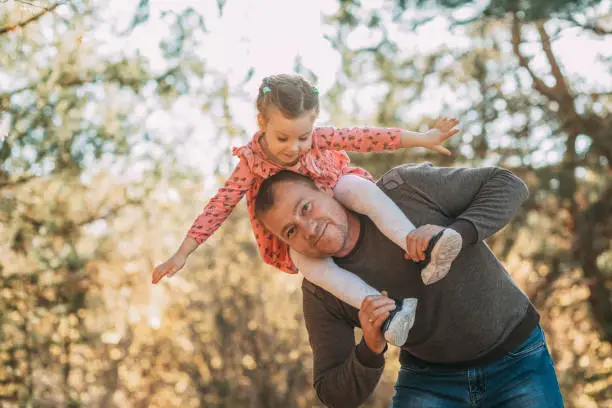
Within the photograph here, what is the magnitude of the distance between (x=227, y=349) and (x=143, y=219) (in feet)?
8.21

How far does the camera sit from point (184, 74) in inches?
219

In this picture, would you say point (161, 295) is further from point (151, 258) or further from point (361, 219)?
point (361, 219)

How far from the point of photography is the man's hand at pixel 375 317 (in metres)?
2.00

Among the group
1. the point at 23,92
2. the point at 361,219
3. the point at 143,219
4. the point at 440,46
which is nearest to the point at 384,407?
the point at 143,219

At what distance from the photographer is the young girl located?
221 centimetres

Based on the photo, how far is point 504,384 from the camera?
85.6 inches

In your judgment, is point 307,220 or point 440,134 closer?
point 307,220

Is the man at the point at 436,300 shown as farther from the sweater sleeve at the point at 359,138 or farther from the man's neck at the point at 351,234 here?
the sweater sleeve at the point at 359,138

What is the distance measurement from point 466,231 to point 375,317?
1.14 ft

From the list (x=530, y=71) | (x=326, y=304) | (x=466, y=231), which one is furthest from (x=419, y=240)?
(x=530, y=71)

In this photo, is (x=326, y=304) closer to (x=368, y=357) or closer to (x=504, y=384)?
(x=368, y=357)

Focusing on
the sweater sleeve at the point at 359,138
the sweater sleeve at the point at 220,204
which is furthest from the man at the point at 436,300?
the sweater sleeve at the point at 359,138

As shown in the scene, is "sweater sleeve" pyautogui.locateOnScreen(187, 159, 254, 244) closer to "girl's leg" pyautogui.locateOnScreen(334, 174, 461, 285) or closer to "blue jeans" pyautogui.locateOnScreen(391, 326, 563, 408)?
"girl's leg" pyautogui.locateOnScreen(334, 174, 461, 285)

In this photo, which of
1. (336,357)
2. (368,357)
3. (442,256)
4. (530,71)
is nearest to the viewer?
(442,256)
